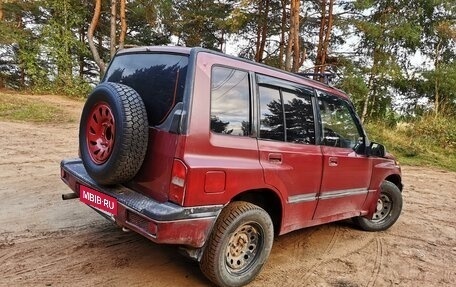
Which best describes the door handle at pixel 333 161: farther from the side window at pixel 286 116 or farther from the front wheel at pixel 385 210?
the front wheel at pixel 385 210

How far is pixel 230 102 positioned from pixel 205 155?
1.71 feet

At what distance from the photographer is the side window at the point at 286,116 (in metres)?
3.19

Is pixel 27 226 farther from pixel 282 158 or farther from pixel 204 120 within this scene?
pixel 282 158

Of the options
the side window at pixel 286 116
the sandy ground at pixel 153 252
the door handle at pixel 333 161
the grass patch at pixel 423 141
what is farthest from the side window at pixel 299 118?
the grass patch at pixel 423 141

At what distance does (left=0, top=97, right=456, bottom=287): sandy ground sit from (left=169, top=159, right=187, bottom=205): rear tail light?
0.88 meters

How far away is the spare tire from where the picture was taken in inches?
104

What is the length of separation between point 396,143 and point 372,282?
10.9 metres

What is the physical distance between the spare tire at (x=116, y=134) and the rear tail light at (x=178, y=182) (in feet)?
1.00

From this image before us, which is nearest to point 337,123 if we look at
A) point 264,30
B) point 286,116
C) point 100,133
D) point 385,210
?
point 286,116

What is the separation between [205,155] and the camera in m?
2.68

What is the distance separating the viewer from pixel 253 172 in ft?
9.68

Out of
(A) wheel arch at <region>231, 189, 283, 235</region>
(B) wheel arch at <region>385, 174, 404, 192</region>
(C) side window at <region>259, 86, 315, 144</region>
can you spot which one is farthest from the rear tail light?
(B) wheel arch at <region>385, 174, 404, 192</region>

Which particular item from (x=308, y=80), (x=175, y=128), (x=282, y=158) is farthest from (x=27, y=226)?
(x=308, y=80)

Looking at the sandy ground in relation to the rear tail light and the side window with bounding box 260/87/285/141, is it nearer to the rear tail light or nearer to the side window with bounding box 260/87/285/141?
the rear tail light
